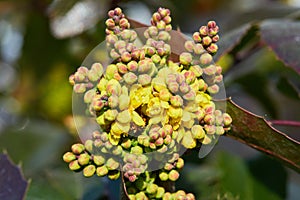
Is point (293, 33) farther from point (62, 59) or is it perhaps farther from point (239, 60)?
point (62, 59)

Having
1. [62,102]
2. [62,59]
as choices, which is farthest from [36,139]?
[62,59]

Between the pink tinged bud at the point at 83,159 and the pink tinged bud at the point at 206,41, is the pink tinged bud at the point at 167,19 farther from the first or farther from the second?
the pink tinged bud at the point at 83,159

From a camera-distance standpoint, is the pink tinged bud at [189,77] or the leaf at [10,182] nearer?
the pink tinged bud at [189,77]

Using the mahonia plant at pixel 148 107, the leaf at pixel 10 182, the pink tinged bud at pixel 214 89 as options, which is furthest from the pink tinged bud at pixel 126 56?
the leaf at pixel 10 182

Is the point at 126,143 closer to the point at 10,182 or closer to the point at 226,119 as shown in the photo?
the point at 226,119

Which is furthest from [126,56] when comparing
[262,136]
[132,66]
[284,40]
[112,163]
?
[284,40]
